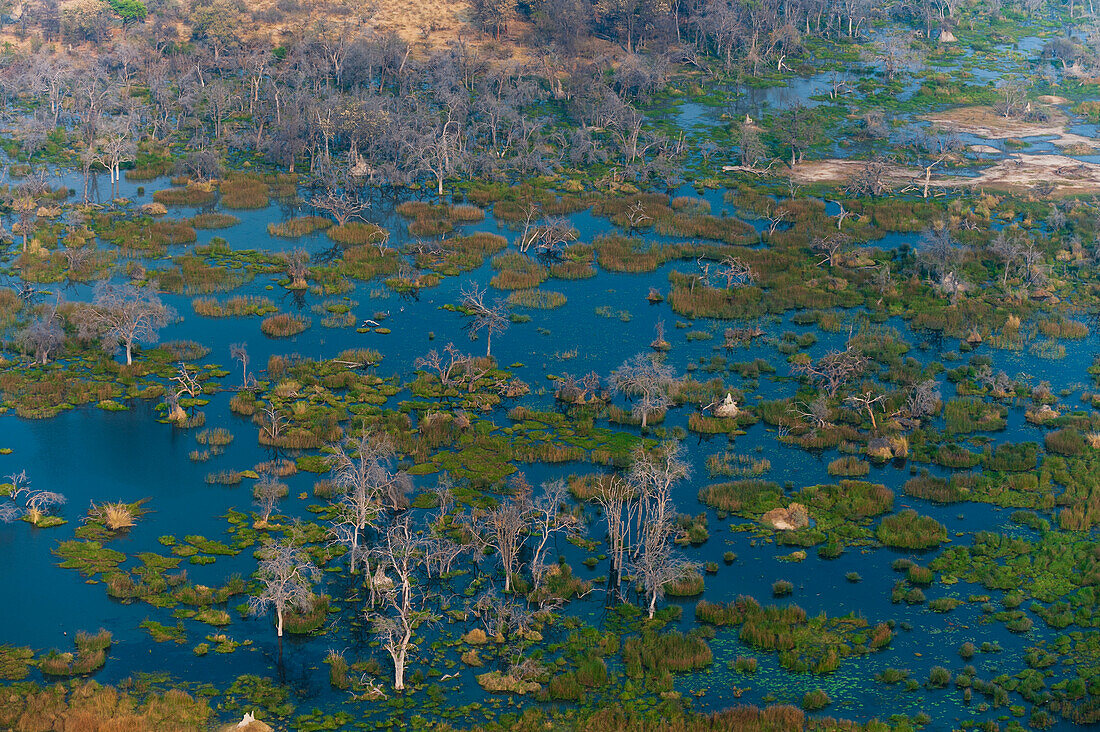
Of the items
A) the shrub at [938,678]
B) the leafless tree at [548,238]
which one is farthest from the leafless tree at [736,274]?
the shrub at [938,678]

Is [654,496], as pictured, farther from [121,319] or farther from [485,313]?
[121,319]

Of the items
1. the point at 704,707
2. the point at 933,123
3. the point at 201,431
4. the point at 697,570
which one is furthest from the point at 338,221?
the point at 933,123

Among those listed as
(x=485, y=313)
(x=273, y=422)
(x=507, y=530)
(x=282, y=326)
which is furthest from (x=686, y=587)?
(x=282, y=326)

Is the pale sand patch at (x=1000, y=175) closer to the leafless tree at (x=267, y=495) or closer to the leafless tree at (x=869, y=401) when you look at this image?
the leafless tree at (x=869, y=401)

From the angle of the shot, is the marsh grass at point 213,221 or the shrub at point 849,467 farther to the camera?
the marsh grass at point 213,221

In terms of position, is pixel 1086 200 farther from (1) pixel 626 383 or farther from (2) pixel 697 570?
(2) pixel 697 570

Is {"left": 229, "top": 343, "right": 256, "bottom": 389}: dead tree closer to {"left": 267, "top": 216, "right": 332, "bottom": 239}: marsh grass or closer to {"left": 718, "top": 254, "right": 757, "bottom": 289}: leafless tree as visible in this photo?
{"left": 267, "top": 216, "right": 332, "bottom": 239}: marsh grass

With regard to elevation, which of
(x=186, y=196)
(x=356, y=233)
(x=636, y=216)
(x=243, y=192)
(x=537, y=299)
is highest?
(x=186, y=196)

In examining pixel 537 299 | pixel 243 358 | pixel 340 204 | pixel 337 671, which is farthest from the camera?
pixel 340 204
